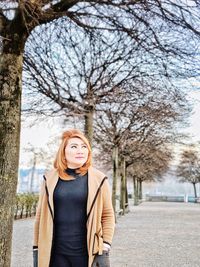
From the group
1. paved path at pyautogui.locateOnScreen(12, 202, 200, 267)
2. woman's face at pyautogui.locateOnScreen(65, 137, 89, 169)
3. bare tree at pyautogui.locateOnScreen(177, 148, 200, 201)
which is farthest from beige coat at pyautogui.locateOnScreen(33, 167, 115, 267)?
bare tree at pyautogui.locateOnScreen(177, 148, 200, 201)

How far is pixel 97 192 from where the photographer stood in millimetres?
2984

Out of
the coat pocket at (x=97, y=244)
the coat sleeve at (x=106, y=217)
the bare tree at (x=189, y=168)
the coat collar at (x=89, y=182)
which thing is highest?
the bare tree at (x=189, y=168)

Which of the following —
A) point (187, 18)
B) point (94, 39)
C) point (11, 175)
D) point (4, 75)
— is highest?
point (94, 39)

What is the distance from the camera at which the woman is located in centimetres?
289

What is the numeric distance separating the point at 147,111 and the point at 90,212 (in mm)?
8064

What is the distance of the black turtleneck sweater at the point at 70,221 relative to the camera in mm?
2887

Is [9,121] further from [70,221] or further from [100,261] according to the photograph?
[100,261]

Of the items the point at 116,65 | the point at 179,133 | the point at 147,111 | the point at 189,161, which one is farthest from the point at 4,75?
the point at 189,161

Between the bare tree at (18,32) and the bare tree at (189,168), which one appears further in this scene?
the bare tree at (189,168)

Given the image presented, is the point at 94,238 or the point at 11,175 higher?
the point at 11,175

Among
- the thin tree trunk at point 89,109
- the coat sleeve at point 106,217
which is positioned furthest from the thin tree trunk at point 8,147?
the thin tree trunk at point 89,109

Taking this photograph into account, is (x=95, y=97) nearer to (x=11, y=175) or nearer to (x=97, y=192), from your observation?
(x=11, y=175)

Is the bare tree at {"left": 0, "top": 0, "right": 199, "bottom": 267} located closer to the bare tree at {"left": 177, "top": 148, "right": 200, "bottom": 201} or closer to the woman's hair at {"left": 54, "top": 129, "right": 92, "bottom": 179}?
the woman's hair at {"left": 54, "top": 129, "right": 92, "bottom": 179}

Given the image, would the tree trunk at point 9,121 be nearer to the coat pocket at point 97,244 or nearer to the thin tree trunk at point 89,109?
the coat pocket at point 97,244
